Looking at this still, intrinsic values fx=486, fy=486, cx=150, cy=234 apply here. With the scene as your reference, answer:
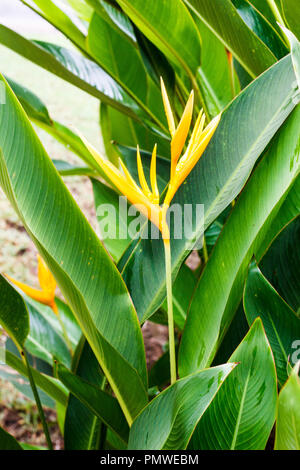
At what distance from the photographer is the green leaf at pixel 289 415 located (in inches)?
16.1

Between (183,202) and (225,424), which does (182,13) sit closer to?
(183,202)

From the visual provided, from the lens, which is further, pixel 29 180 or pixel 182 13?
pixel 182 13

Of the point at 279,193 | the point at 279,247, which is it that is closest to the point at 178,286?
the point at 279,247

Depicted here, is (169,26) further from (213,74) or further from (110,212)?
(110,212)

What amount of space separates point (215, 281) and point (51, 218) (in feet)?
0.70

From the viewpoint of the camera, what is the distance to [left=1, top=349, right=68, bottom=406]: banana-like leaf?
740 mm

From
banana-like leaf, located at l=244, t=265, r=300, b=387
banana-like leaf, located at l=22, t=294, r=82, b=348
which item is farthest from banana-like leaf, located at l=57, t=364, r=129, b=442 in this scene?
banana-like leaf, located at l=22, t=294, r=82, b=348

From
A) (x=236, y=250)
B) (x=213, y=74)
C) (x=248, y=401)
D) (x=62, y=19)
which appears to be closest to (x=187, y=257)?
(x=236, y=250)

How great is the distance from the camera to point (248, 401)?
493 mm

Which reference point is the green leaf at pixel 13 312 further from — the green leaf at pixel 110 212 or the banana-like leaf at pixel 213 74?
the banana-like leaf at pixel 213 74

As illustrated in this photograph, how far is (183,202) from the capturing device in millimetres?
637

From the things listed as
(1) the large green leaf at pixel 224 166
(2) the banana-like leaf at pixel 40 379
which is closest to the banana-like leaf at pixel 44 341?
(2) the banana-like leaf at pixel 40 379

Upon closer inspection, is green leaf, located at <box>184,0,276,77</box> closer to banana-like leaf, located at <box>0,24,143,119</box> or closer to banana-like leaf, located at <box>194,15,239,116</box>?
banana-like leaf, located at <box>194,15,239,116</box>

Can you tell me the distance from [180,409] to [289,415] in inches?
4.3
